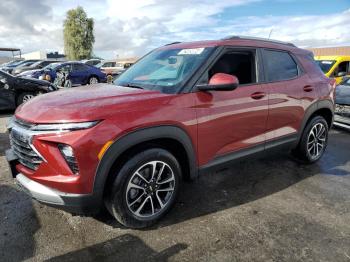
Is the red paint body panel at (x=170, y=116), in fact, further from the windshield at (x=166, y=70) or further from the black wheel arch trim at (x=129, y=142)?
the windshield at (x=166, y=70)

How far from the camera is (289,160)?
524 cm

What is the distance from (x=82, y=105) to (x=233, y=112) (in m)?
1.61

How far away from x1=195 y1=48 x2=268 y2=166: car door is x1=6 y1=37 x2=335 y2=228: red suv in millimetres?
12

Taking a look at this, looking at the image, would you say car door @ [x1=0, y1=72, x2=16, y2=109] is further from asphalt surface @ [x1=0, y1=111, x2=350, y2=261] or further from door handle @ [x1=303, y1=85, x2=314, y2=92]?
door handle @ [x1=303, y1=85, x2=314, y2=92]

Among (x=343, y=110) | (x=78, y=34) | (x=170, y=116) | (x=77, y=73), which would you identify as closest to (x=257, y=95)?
(x=170, y=116)

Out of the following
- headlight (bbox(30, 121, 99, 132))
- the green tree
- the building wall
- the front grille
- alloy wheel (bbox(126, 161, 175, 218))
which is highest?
the green tree

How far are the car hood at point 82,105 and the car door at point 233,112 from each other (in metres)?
0.55

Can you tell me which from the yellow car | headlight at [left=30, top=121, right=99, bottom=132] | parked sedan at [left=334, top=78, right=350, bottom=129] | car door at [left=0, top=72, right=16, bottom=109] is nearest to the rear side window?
headlight at [left=30, top=121, right=99, bottom=132]

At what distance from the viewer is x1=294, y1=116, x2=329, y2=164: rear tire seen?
15.6ft

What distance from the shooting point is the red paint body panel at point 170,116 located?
2.61 meters

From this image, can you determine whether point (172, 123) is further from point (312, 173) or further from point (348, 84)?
point (348, 84)

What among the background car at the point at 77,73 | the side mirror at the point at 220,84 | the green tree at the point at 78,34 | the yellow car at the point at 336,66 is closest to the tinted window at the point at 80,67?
the background car at the point at 77,73

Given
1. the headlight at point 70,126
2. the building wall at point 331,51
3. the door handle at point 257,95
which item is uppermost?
the building wall at point 331,51

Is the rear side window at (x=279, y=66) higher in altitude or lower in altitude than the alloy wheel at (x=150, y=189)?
higher
